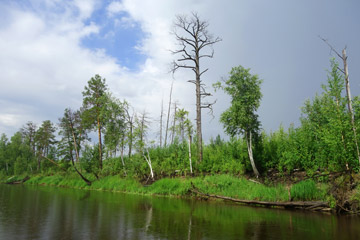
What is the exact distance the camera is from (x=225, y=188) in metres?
18.2

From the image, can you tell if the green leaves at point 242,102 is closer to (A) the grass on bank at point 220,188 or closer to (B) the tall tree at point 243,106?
(B) the tall tree at point 243,106

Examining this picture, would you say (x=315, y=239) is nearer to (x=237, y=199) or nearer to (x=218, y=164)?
(x=237, y=199)

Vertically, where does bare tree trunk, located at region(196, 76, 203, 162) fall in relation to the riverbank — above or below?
above

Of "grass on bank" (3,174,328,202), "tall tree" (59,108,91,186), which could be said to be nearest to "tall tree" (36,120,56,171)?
"tall tree" (59,108,91,186)

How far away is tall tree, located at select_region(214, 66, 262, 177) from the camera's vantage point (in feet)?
62.0

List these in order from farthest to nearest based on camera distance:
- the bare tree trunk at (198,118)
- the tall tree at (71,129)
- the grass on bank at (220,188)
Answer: the tall tree at (71,129)
the bare tree trunk at (198,118)
the grass on bank at (220,188)

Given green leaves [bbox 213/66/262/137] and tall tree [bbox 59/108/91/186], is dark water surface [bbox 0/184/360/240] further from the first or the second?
tall tree [bbox 59/108/91/186]

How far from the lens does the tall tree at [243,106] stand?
18891mm

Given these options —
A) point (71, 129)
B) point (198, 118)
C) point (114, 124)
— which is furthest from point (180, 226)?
point (71, 129)

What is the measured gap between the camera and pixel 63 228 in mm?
9453

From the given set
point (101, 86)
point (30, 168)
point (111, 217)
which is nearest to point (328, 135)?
point (111, 217)

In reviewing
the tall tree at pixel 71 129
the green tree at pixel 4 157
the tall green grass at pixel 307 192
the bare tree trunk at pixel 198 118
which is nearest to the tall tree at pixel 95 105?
the tall tree at pixel 71 129

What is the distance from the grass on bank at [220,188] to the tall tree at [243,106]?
220 cm

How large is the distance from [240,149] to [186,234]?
45.4 ft
